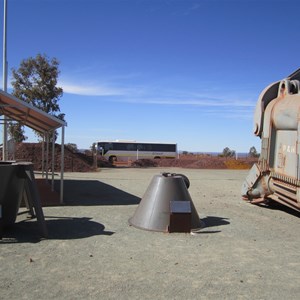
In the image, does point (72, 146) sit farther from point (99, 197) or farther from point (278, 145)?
point (278, 145)

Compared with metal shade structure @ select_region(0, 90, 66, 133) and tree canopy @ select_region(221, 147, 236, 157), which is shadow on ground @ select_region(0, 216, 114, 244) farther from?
tree canopy @ select_region(221, 147, 236, 157)

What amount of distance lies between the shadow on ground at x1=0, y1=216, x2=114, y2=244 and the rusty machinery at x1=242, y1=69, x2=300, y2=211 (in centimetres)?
454

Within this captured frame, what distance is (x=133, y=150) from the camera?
159 ft

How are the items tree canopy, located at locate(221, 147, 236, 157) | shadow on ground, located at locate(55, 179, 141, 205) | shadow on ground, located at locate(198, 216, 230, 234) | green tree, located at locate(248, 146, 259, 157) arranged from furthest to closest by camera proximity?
tree canopy, located at locate(221, 147, 236, 157) → green tree, located at locate(248, 146, 259, 157) → shadow on ground, located at locate(55, 179, 141, 205) → shadow on ground, located at locate(198, 216, 230, 234)

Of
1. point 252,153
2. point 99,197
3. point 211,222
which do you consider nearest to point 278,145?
point 211,222

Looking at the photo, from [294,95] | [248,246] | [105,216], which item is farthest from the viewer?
[294,95]

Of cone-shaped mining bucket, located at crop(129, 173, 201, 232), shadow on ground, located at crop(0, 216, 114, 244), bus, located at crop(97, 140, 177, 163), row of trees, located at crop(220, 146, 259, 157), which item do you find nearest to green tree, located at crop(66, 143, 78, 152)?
bus, located at crop(97, 140, 177, 163)

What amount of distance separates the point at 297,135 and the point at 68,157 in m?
23.4

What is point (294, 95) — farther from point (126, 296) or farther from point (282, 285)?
point (126, 296)

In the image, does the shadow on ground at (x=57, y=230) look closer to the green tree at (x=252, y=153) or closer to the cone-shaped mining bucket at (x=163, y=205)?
the cone-shaped mining bucket at (x=163, y=205)

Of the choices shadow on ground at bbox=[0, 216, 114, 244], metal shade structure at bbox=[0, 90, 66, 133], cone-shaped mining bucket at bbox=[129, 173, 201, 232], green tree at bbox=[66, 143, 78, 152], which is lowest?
shadow on ground at bbox=[0, 216, 114, 244]

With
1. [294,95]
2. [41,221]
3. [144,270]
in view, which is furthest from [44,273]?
[294,95]

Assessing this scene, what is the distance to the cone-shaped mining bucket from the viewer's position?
803cm

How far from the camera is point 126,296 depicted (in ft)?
15.2
